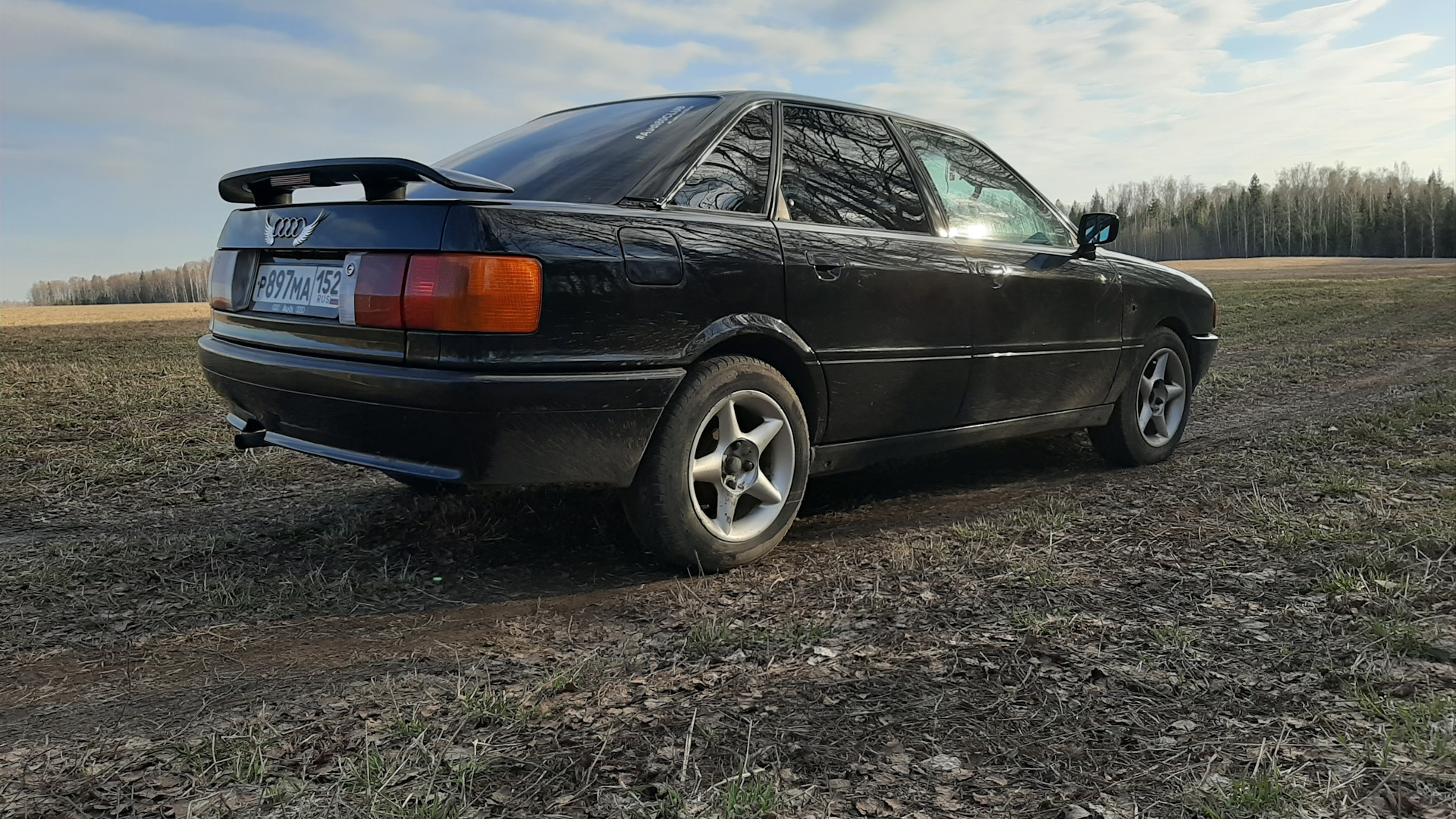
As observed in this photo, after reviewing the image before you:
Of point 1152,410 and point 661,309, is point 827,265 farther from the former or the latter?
point 1152,410

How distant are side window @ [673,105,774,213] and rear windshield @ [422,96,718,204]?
14 cm

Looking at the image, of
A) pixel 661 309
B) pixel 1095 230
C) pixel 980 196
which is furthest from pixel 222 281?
pixel 1095 230

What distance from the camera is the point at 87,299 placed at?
48.5 meters

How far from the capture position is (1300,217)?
97.9 m

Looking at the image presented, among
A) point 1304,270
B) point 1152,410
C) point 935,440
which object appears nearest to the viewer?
point 935,440

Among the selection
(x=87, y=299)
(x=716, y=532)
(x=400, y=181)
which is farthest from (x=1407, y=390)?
(x=87, y=299)

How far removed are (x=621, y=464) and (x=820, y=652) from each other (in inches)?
34.3

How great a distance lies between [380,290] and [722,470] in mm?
1235

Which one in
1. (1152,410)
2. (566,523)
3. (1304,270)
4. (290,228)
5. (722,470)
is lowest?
(566,523)

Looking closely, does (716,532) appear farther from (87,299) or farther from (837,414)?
(87,299)

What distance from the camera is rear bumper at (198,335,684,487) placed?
274cm

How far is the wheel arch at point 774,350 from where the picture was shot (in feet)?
10.4

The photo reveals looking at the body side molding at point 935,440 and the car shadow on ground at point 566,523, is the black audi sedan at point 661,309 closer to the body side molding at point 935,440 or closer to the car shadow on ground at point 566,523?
the body side molding at point 935,440

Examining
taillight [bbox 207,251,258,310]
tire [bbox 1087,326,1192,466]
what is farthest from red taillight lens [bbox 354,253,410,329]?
tire [bbox 1087,326,1192,466]
